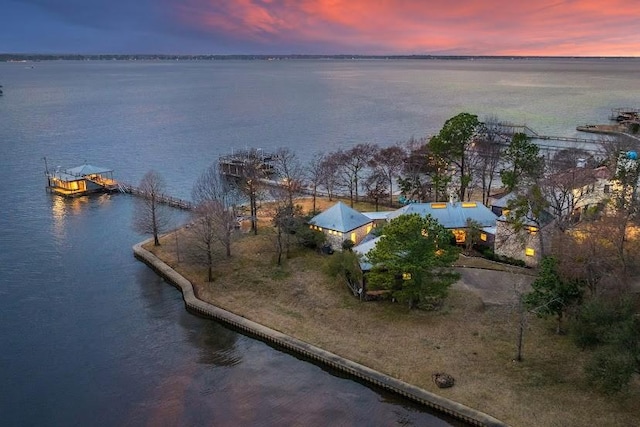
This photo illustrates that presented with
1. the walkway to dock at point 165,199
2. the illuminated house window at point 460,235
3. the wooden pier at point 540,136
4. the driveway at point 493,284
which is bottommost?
the driveway at point 493,284

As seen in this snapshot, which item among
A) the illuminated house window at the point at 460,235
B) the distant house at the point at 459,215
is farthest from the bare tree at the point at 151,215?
the illuminated house window at the point at 460,235

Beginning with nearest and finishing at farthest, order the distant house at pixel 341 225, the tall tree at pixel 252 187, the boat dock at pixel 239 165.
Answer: the distant house at pixel 341 225 → the tall tree at pixel 252 187 → the boat dock at pixel 239 165

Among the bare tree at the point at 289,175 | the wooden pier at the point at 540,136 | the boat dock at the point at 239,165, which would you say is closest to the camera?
the bare tree at the point at 289,175

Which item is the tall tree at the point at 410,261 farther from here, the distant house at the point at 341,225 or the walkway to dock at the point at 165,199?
the walkway to dock at the point at 165,199

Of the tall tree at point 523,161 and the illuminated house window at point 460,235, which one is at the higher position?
the tall tree at point 523,161

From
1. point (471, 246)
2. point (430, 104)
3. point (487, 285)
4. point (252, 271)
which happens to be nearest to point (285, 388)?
point (252, 271)

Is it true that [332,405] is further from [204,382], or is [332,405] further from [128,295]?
[128,295]

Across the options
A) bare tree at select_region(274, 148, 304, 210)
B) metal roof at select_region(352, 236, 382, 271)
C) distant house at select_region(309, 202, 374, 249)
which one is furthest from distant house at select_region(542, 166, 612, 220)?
bare tree at select_region(274, 148, 304, 210)
